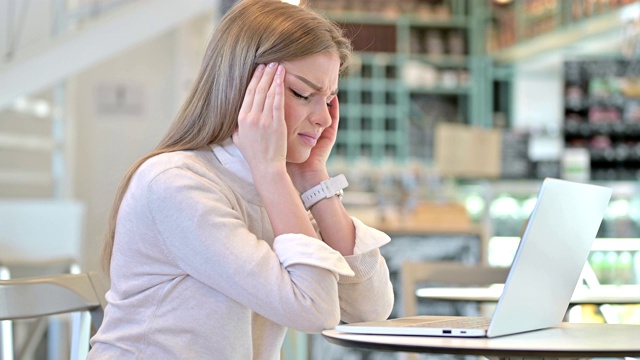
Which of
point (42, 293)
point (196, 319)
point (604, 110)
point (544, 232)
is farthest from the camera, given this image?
point (604, 110)

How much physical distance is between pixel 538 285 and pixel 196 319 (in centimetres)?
51

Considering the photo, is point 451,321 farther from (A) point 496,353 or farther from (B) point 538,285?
(A) point 496,353

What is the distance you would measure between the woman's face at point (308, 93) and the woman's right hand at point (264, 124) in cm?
3

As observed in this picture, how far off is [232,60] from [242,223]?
0.30 meters

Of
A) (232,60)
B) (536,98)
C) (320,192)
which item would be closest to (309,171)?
(320,192)

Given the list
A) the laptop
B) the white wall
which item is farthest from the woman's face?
the white wall

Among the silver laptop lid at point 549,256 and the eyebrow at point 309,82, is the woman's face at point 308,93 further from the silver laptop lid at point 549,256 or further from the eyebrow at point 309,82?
the silver laptop lid at point 549,256

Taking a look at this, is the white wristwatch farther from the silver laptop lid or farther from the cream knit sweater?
the silver laptop lid

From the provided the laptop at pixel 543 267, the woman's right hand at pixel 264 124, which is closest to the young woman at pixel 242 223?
the woman's right hand at pixel 264 124

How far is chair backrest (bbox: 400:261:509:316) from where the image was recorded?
268cm

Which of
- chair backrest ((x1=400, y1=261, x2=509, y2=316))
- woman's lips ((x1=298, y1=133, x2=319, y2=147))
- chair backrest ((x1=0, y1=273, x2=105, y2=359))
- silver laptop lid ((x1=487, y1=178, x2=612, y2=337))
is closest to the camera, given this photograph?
silver laptop lid ((x1=487, y1=178, x2=612, y2=337))

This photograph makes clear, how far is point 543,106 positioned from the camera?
11016 mm

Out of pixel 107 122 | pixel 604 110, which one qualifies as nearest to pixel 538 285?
pixel 107 122

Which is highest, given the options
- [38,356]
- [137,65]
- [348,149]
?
[137,65]
